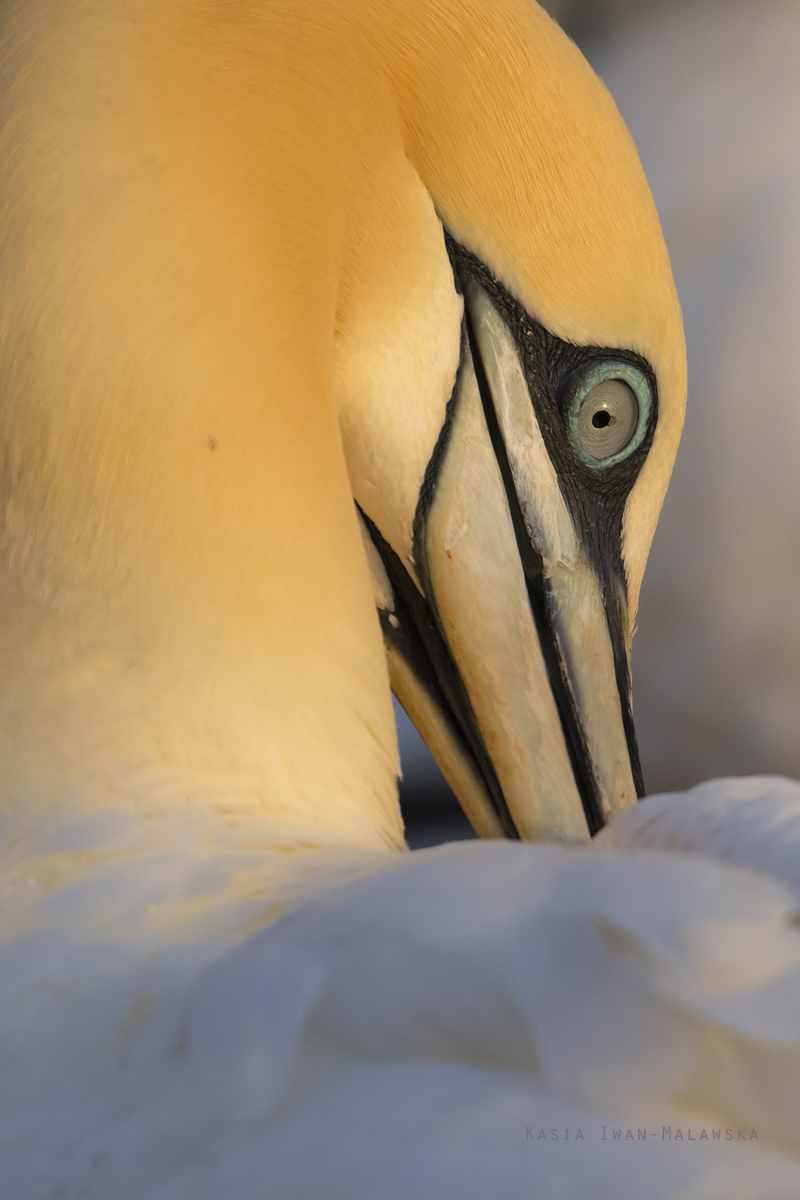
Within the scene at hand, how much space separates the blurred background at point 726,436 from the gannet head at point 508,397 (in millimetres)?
576

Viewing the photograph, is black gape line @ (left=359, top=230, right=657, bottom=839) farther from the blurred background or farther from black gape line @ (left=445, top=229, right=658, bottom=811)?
the blurred background

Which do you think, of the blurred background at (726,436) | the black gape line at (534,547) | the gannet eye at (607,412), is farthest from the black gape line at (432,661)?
the blurred background at (726,436)

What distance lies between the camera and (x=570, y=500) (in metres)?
1.10

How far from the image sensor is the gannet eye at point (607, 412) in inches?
42.6

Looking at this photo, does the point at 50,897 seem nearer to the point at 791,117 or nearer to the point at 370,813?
the point at 370,813

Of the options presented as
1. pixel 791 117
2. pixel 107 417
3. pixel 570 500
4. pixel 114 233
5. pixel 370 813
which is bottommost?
pixel 370 813

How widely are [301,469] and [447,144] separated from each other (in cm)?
33

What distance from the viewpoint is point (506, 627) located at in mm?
1065

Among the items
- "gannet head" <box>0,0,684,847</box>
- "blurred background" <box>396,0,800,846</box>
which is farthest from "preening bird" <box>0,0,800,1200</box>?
"blurred background" <box>396,0,800,846</box>

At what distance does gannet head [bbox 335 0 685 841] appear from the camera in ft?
3.21

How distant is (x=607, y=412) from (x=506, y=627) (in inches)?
9.1

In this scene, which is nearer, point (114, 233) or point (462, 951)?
point (462, 951)

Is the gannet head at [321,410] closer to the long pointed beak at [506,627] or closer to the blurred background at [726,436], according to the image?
the long pointed beak at [506,627]

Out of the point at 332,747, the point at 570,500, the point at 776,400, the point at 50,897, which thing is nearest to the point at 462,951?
the point at 50,897
